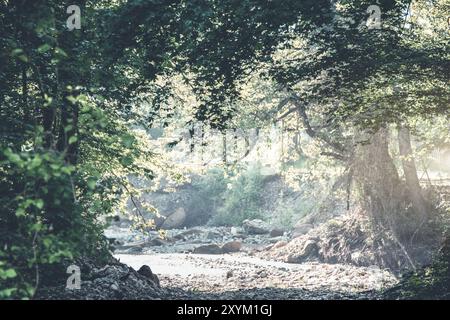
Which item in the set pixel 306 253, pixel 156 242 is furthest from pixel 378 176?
pixel 156 242

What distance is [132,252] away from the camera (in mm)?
32938

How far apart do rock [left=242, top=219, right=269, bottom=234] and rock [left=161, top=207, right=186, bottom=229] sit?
6.35 m

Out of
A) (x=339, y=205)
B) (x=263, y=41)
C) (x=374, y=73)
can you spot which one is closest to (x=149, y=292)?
(x=263, y=41)

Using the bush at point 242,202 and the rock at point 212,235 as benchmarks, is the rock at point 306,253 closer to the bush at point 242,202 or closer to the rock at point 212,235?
the rock at point 212,235

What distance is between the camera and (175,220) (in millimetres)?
44594

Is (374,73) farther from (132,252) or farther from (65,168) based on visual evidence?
(132,252)

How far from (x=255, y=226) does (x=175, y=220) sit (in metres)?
8.01

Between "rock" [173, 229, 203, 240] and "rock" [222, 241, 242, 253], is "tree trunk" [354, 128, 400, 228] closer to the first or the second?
"rock" [222, 241, 242, 253]

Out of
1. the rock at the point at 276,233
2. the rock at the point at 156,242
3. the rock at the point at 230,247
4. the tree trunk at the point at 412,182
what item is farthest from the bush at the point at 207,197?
the tree trunk at the point at 412,182

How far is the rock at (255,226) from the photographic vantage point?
38906 millimetres

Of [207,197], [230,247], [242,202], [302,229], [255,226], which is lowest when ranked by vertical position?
[230,247]

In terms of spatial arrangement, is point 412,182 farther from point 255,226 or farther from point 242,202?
point 242,202

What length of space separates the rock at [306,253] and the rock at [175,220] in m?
18.0

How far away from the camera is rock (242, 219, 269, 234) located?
1532 inches
